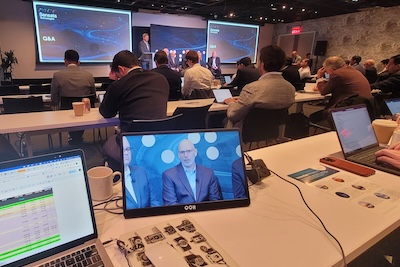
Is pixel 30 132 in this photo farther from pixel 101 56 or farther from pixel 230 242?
pixel 101 56

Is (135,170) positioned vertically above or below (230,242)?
above

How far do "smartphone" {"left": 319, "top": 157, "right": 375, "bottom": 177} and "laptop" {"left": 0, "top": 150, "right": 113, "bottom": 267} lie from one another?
1.10 m

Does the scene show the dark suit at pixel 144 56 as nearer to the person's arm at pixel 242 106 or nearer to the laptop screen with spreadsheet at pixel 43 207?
the person's arm at pixel 242 106

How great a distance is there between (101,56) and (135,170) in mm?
7360

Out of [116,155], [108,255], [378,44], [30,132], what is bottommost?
[116,155]

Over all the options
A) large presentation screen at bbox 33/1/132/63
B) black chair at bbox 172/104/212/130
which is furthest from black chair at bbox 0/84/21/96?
black chair at bbox 172/104/212/130

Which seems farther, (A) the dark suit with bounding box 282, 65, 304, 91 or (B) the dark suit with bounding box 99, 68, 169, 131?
(A) the dark suit with bounding box 282, 65, 304, 91

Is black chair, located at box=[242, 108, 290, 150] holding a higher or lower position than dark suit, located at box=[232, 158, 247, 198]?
lower

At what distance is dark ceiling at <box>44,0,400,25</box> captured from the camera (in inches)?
296

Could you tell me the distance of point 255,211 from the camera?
0.93 metres

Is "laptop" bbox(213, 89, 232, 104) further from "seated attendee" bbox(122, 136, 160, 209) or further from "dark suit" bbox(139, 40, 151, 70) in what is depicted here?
"dark suit" bbox(139, 40, 151, 70)

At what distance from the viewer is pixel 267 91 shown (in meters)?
2.39

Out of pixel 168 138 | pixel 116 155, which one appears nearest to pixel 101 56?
pixel 116 155

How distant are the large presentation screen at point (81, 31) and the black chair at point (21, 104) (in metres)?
4.38
